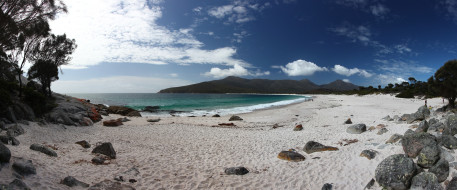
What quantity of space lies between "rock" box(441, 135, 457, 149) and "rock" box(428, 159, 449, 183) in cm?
153

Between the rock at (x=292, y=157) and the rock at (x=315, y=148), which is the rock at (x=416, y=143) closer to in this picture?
the rock at (x=315, y=148)

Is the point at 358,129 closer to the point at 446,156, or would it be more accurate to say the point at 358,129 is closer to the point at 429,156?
the point at 446,156

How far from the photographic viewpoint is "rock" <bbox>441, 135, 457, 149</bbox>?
22.6ft

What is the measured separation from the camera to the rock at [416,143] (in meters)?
6.97

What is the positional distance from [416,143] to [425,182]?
2.16 meters

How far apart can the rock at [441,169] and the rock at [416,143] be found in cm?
96

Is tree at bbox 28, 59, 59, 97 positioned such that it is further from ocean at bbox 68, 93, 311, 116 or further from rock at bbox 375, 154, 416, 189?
rock at bbox 375, 154, 416, 189

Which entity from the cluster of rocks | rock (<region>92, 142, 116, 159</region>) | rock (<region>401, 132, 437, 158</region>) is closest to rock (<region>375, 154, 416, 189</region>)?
the cluster of rocks

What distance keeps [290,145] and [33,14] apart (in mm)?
16658

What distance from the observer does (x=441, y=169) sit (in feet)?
19.2

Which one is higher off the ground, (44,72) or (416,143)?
(44,72)

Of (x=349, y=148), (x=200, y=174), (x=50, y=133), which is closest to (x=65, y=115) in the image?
(x=50, y=133)

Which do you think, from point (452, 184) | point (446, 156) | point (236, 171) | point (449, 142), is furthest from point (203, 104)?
point (452, 184)

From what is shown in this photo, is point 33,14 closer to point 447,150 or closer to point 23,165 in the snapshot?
point 23,165
